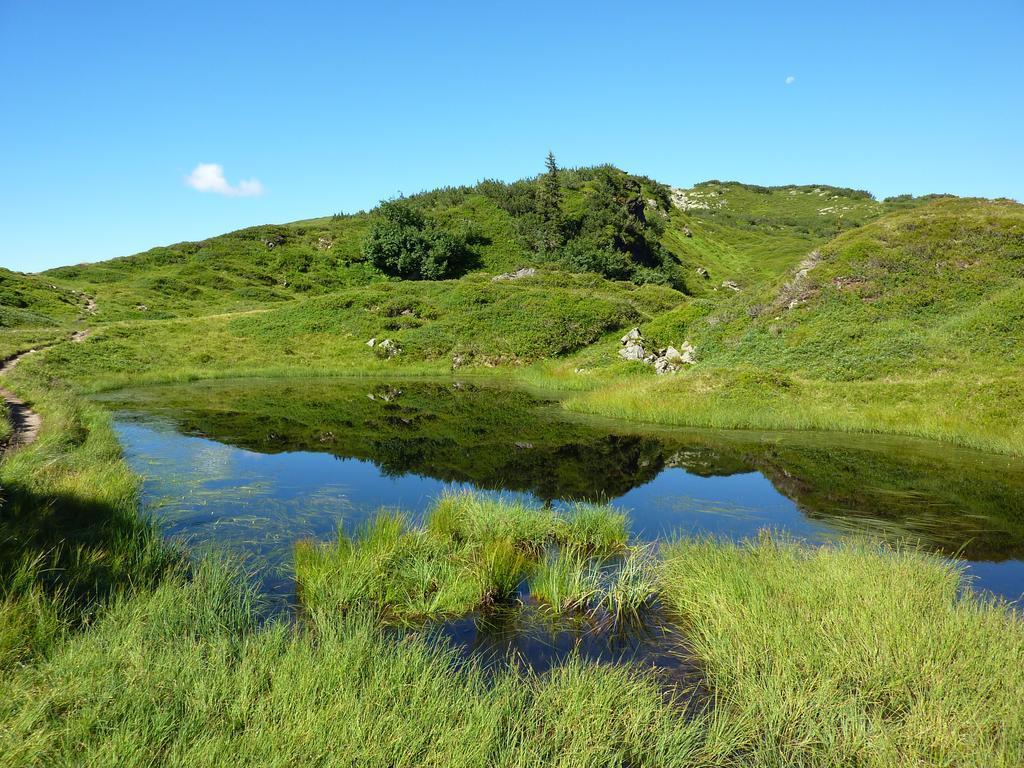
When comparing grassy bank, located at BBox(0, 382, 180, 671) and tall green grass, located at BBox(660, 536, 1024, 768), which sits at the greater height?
grassy bank, located at BBox(0, 382, 180, 671)

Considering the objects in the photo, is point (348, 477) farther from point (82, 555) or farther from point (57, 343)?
point (57, 343)

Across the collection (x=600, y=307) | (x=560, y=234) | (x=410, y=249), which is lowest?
(x=600, y=307)

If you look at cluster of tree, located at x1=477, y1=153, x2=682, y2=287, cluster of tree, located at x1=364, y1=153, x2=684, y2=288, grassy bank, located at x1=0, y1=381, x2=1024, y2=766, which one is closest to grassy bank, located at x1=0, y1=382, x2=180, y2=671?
grassy bank, located at x1=0, y1=381, x2=1024, y2=766

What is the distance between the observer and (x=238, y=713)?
201 inches

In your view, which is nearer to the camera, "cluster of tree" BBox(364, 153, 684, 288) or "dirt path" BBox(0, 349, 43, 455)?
"dirt path" BBox(0, 349, 43, 455)

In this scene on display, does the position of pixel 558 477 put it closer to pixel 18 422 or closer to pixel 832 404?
pixel 832 404

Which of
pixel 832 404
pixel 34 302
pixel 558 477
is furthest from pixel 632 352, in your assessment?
pixel 34 302

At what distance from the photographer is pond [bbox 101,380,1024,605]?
1183 cm

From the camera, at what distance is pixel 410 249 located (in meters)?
70.6

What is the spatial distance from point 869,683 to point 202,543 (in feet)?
34.6

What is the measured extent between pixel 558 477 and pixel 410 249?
58.5 m

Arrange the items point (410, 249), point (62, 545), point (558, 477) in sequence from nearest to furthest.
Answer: point (62, 545) < point (558, 477) < point (410, 249)

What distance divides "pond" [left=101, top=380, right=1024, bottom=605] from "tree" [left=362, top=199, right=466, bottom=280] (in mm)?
44326

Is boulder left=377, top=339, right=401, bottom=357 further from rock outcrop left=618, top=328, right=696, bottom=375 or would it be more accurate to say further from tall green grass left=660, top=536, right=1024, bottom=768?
tall green grass left=660, top=536, right=1024, bottom=768
